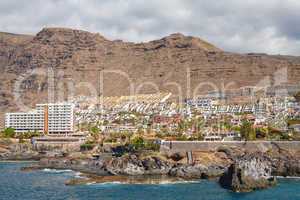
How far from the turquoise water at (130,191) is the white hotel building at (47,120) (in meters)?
61.5

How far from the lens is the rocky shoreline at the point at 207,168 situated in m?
59.2

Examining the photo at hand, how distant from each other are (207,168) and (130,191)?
14319 millimetres

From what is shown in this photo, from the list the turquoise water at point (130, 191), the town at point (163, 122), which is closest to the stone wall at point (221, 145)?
the town at point (163, 122)

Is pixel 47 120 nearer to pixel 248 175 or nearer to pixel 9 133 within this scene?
pixel 9 133

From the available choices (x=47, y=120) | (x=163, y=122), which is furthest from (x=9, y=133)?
(x=163, y=122)

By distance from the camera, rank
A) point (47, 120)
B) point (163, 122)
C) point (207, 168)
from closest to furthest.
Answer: point (207, 168)
point (47, 120)
point (163, 122)

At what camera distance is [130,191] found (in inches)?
2311

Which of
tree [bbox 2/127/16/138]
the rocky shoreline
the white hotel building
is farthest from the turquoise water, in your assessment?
the white hotel building

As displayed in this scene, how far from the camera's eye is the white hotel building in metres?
130

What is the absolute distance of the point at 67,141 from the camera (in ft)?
372

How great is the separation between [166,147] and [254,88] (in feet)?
368

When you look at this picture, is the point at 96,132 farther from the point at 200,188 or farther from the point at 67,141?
the point at 200,188

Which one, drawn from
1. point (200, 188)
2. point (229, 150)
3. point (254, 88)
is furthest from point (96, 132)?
point (254, 88)

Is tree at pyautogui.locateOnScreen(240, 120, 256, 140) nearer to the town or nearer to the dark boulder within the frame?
the town
